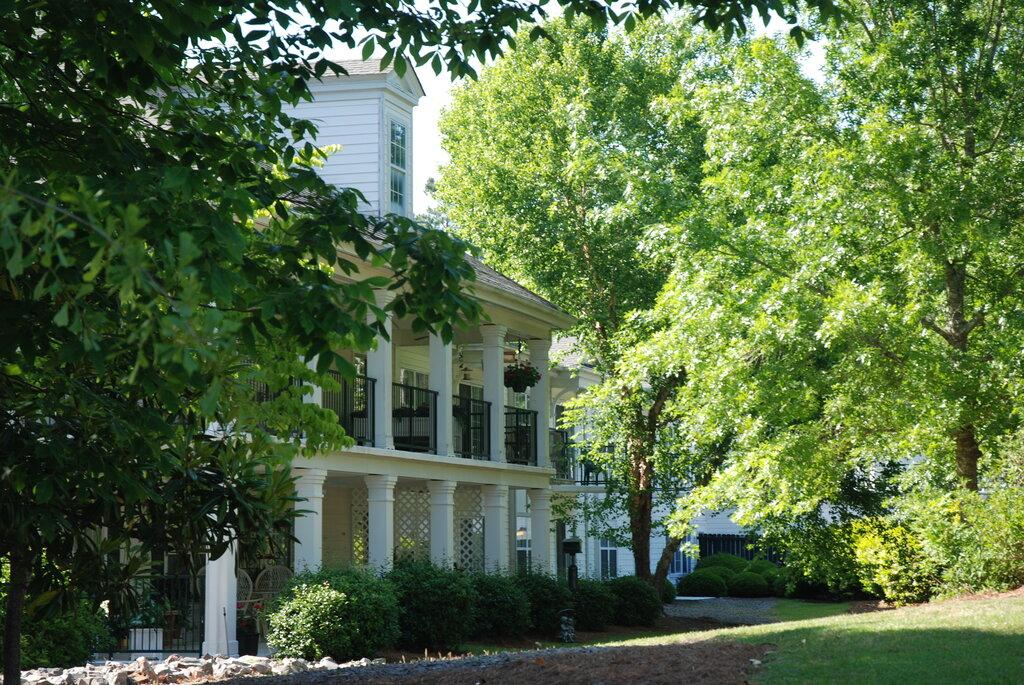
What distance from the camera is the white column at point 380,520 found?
2000 cm

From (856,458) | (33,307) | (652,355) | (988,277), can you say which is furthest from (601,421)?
(33,307)

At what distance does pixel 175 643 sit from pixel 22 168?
13.2 m

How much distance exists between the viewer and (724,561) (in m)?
41.1

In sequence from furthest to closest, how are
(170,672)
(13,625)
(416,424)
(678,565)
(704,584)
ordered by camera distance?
(678,565) < (704,584) < (416,424) < (170,672) < (13,625)

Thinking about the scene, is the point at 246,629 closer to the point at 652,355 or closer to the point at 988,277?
the point at 652,355

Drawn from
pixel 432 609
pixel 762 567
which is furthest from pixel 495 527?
pixel 762 567

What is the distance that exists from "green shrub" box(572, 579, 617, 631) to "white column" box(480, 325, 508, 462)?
10.7 ft

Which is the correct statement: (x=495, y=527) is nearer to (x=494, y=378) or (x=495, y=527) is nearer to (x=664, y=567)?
(x=494, y=378)

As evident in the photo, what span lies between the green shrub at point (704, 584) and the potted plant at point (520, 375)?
1556 centimetres

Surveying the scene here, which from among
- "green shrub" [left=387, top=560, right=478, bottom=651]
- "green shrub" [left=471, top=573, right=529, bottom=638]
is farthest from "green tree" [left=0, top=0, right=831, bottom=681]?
"green shrub" [left=471, top=573, right=529, bottom=638]

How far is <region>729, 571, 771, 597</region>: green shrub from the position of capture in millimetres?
37406

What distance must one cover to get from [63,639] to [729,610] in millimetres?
19465

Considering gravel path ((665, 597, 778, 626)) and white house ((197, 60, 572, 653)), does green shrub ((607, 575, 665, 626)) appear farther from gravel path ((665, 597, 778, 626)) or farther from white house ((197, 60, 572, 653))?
gravel path ((665, 597, 778, 626))

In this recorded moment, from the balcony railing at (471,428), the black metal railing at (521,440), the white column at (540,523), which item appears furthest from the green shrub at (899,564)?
the balcony railing at (471,428)
